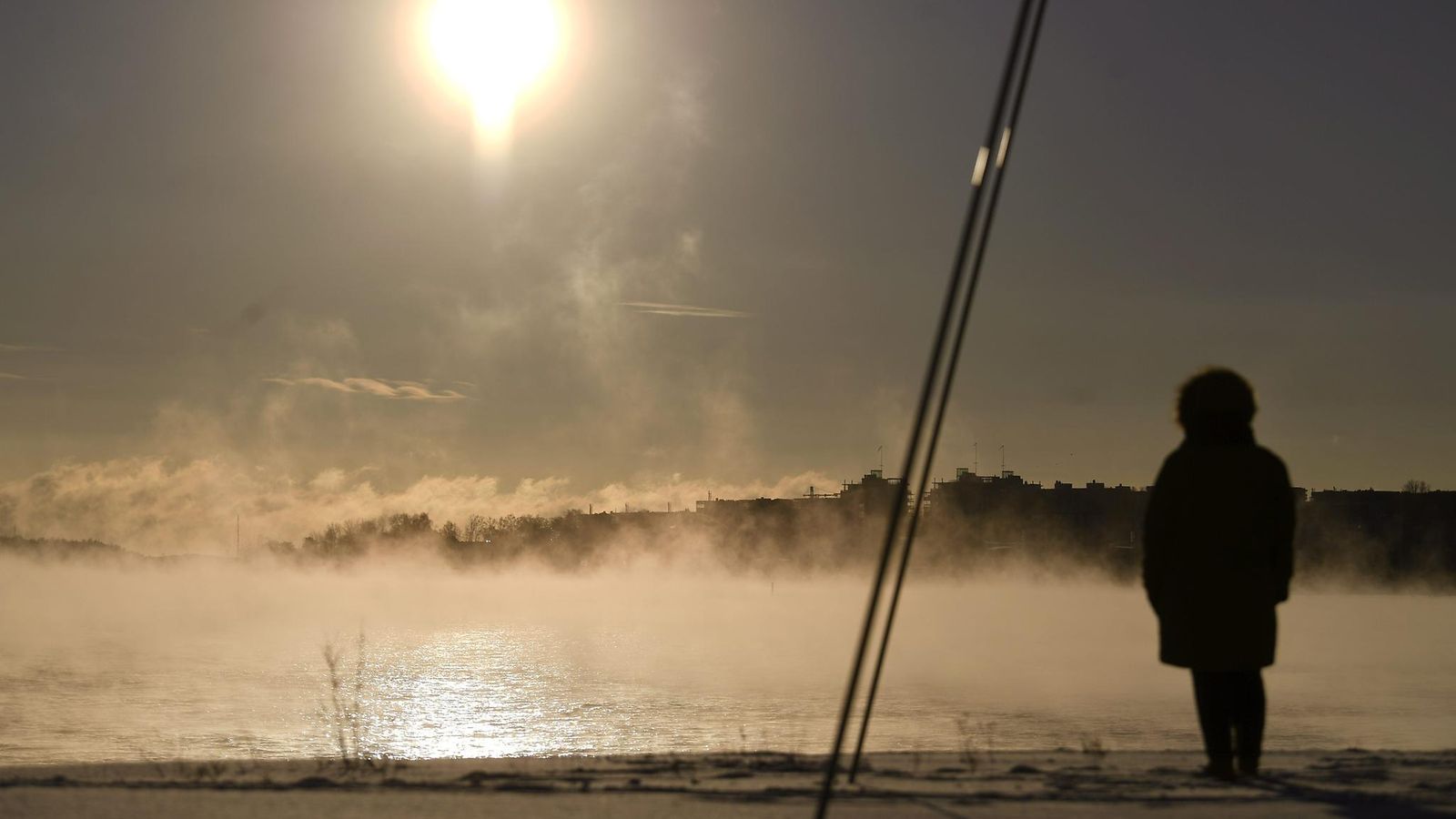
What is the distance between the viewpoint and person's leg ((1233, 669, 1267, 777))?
6.80 m

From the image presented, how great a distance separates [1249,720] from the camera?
6.83 metres

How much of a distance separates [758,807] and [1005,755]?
257cm

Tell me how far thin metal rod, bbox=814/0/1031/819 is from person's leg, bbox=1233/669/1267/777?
7.78 feet

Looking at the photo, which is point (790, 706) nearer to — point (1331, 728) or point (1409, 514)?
point (1331, 728)

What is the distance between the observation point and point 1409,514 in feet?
602

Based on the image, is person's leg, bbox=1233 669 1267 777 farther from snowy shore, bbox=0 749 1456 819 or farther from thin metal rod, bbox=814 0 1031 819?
thin metal rod, bbox=814 0 1031 819

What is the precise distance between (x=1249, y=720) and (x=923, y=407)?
275 centimetres

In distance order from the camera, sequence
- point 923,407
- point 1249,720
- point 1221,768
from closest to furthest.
→ 1. point 923,407
2. point 1221,768
3. point 1249,720

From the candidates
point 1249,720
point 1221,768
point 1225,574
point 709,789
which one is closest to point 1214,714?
point 1249,720

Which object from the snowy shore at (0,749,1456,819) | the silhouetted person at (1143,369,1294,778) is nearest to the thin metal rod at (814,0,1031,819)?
the snowy shore at (0,749,1456,819)

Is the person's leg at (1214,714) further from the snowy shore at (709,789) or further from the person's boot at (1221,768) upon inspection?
the snowy shore at (709,789)

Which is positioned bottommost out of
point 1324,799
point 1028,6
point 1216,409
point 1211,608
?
point 1324,799

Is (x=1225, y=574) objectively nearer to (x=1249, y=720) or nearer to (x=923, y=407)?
(x=1249, y=720)

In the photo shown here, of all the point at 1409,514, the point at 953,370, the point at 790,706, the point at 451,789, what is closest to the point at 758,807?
the point at 451,789
